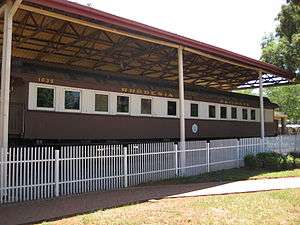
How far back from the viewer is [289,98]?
6056 cm

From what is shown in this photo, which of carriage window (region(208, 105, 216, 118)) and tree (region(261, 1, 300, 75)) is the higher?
tree (region(261, 1, 300, 75))

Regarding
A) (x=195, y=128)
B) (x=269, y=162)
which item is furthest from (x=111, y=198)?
(x=195, y=128)

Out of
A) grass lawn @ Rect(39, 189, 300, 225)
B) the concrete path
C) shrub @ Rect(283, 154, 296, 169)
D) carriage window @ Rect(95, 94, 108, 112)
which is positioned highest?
carriage window @ Rect(95, 94, 108, 112)

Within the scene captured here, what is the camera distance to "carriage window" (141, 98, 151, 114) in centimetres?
2062

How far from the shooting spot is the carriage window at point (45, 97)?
16.1 meters

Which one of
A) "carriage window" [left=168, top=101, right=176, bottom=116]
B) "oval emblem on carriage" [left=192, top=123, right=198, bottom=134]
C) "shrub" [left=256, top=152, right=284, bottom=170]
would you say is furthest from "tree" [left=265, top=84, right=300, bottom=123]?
"shrub" [left=256, top=152, right=284, bottom=170]

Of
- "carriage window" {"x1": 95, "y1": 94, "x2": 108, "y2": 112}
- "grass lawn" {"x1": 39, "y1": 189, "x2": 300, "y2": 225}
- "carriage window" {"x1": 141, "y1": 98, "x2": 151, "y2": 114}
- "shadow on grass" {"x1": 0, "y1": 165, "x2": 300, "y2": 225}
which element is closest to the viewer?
"grass lawn" {"x1": 39, "y1": 189, "x2": 300, "y2": 225}

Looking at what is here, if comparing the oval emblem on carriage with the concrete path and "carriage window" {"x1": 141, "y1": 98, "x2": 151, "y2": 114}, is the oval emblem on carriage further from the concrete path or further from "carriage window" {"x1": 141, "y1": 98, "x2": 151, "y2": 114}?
the concrete path

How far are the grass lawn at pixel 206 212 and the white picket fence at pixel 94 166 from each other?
266 centimetres

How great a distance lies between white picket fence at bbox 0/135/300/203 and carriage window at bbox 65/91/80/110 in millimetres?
3441

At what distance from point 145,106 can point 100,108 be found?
3.02m

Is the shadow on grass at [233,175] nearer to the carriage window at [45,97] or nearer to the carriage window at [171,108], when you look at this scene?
the carriage window at [171,108]

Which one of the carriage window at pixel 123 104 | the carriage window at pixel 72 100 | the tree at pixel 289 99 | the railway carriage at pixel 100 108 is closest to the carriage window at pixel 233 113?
the railway carriage at pixel 100 108

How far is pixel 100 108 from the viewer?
1845 centimetres
